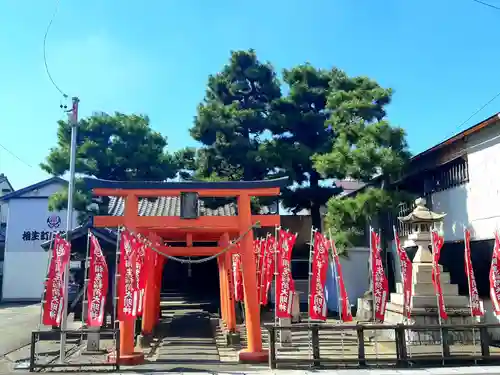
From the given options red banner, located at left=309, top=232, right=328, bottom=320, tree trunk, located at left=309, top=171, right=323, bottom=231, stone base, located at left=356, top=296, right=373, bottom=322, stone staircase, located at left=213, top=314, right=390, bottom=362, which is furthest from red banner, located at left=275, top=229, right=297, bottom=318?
tree trunk, located at left=309, top=171, right=323, bottom=231

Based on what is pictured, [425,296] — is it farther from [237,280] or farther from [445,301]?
[237,280]

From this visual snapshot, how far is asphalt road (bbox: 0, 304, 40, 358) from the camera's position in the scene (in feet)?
51.7

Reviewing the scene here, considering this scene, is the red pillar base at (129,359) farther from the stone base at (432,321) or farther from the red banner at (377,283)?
the stone base at (432,321)

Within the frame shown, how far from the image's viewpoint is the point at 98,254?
11.7m

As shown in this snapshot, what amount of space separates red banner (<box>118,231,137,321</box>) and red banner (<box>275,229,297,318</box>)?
347 cm

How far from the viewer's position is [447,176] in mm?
16891

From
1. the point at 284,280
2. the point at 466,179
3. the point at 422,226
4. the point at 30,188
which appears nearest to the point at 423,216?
the point at 422,226

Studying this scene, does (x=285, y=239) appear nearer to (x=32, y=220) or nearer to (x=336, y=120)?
(x=336, y=120)

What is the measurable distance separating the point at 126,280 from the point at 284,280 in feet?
12.5

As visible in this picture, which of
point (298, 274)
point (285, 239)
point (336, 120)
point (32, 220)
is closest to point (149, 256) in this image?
point (285, 239)

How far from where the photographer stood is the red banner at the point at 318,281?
1179 cm

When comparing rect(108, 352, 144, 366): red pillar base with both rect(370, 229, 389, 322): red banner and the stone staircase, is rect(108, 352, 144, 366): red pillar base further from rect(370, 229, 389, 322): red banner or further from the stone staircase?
rect(370, 229, 389, 322): red banner

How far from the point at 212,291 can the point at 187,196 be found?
18028mm

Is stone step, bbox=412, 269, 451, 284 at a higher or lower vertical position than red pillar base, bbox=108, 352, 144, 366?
higher
